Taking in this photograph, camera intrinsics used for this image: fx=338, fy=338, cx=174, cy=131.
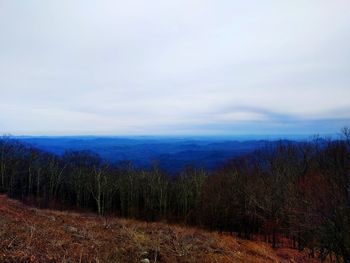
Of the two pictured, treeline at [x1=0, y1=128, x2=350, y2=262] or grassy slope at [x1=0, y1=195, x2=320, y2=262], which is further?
treeline at [x1=0, y1=128, x2=350, y2=262]

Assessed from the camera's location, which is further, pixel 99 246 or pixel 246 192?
pixel 246 192

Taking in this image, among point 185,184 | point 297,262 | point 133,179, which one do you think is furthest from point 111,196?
point 297,262

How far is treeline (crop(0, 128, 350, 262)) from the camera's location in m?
15.2

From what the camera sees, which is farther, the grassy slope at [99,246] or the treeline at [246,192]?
the treeline at [246,192]

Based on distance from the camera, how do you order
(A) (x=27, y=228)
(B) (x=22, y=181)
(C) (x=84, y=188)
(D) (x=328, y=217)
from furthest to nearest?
(B) (x=22, y=181)
(C) (x=84, y=188)
(D) (x=328, y=217)
(A) (x=27, y=228)

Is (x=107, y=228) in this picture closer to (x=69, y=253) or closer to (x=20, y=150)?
(x=69, y=253)

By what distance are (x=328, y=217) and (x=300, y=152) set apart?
29886 millimetres

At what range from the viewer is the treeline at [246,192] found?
599 inches

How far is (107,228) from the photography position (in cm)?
1608

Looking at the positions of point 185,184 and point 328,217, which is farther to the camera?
point 185,184

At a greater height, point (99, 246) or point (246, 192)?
point (99, 246)

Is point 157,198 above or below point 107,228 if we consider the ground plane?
below

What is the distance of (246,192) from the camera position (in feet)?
117

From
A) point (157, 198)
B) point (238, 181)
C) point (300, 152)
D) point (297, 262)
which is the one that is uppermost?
point (300, 152)
